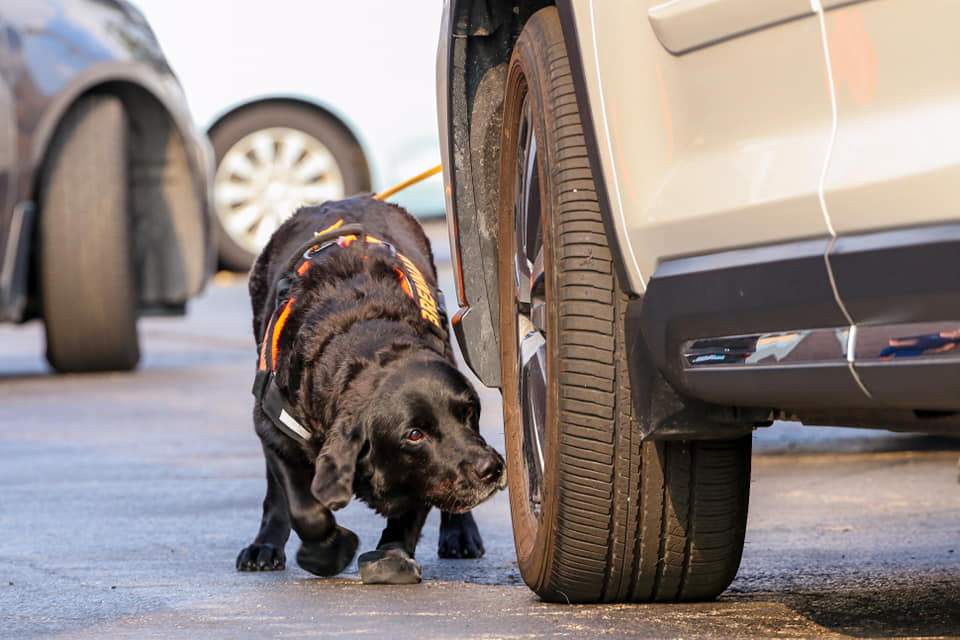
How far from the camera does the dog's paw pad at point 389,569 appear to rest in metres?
3.81

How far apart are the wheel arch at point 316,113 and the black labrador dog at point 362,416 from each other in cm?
738

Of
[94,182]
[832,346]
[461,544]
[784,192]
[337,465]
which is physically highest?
[784,192]

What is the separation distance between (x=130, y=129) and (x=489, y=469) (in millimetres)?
5587

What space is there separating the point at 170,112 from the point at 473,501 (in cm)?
531

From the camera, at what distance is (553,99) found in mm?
3029

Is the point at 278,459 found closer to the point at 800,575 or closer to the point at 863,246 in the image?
the point at 800,575

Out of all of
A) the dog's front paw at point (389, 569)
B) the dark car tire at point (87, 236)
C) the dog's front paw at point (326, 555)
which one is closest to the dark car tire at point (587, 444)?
the dog's front paw at point (389, 569)

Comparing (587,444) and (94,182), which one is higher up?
(587,444)

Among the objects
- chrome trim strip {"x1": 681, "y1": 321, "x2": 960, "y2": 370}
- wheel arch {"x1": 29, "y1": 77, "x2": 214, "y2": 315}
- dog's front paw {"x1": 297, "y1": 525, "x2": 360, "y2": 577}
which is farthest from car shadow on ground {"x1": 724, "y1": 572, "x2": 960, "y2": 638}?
wheel arch {"x1": 29, "y1": 77, "x2": 214, "y2": 315}

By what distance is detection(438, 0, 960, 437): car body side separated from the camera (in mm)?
2227

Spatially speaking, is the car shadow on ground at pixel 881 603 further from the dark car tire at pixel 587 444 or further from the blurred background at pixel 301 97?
the blurred background at pixel 301 97

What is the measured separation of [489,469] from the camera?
4.00 m

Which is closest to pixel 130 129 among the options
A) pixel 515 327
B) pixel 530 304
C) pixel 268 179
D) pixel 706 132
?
pixel 268 179

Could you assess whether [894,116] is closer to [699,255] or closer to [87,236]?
[699,255]
